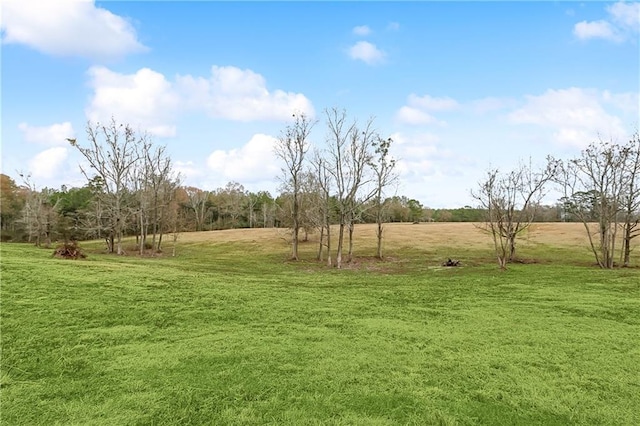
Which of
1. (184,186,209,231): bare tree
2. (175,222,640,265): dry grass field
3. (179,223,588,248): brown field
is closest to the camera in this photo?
(175,222,640,265): dry grass field

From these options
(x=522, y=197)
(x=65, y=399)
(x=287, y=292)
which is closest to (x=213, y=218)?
(x=522, y=197)

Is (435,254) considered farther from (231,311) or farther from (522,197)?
(231,311)

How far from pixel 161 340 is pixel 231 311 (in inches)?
79.5

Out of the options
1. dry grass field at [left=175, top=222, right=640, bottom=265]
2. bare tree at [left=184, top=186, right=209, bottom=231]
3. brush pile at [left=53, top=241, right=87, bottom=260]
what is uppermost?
bare tree at [left=184, top=186, right=209, bottom=231]

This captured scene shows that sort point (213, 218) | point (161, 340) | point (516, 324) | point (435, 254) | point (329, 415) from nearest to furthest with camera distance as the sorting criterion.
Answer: point (329, 415) < point (161, 340) < point (516, 324) < point (435, 254) < point (213, 218)

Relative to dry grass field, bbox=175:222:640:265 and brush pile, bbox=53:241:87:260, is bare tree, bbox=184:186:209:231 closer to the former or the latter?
dry grass field, bbox=175:222:640:265

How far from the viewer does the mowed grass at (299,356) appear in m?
4.05

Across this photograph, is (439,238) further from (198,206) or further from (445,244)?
(198,206)

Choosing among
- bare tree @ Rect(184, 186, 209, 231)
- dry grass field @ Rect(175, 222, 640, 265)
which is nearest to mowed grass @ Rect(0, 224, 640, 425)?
dry grass field @ Rect(175, 222, 640, 265)

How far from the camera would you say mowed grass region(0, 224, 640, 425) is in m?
4.05

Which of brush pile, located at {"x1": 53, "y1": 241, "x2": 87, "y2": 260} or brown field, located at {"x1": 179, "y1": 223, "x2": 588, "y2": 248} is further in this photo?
brown field, located at {"x1": 179, "y1": 223, "x2": 588, "y2": 248}

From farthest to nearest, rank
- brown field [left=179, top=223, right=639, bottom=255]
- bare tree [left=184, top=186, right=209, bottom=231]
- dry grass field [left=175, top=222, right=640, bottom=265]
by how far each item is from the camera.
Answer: bare tree [left=184, top=186, right=209, bottom=231], brown field [left=179, top=223, right=639, bottom=255], dry grass field [left=175, top=222, right=640, bottom=265]

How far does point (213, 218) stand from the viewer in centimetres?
8519

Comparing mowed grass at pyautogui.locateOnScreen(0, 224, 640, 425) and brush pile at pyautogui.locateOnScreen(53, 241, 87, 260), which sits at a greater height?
brush pile at pyautogui.locateOnScreen(53, 241, 87, 260)
